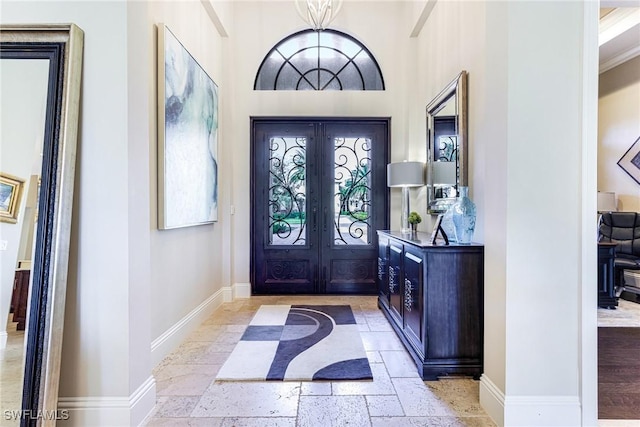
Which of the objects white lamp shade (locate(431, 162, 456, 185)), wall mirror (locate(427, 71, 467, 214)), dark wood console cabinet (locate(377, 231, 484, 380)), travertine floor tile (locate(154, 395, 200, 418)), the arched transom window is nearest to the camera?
travertine floor tile (locate(154, 395, 200, 418))

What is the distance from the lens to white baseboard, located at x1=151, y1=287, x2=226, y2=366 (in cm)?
267

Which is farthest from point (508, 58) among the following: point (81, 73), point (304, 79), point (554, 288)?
point (304, 79)

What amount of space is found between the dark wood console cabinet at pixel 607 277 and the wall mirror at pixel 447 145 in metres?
2.30

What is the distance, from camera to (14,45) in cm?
172

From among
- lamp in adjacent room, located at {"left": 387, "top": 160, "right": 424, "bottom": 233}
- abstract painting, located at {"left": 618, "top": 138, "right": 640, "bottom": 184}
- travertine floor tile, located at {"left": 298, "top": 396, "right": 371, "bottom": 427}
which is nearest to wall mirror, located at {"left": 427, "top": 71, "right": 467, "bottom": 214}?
lamp in adjacent room, located at {"left": 387, "top": 160, "right": 424, "bottom": 233}

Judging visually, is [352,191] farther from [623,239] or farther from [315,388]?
[623,239]

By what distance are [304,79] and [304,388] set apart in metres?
3.95

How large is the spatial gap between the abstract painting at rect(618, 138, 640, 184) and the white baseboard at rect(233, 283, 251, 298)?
5.83 meters

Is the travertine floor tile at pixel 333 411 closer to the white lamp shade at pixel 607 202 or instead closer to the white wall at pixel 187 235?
the white wall at pixel 187 235

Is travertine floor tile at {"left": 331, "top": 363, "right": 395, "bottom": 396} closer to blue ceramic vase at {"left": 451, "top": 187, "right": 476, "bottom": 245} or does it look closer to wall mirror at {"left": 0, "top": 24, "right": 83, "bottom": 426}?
blue ceramic vase at {"left": 451, "top": 187, "right": 476, "bottom": 245}

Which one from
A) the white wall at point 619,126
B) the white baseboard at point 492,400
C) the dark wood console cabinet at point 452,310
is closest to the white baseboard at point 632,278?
the white wall at point 619,126

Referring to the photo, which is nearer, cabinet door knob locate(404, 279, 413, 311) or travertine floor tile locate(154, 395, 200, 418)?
travertine floor tile locate(154, 395, 200, 418)

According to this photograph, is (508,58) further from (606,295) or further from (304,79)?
(606,295)

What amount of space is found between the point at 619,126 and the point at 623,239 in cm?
183
